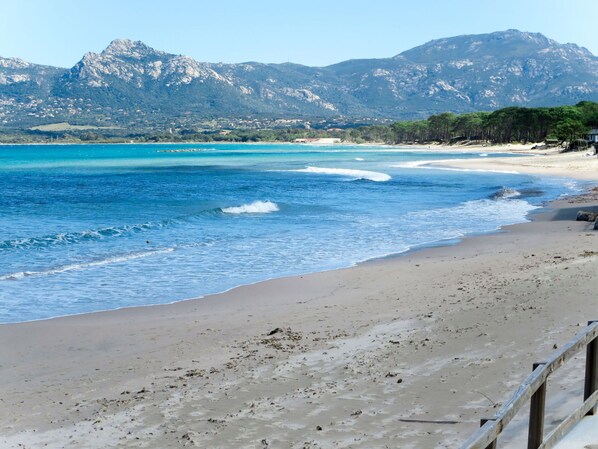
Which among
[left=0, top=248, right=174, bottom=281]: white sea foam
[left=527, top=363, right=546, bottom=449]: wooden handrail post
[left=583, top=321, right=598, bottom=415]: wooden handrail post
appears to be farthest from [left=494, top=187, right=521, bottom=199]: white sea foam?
[left=527, top=363, right=546, bottom=449]: wooden handrail post

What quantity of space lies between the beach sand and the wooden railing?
74 cm

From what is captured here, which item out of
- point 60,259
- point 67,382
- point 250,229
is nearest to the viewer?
point 67,382

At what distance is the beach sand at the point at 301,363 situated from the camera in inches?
274

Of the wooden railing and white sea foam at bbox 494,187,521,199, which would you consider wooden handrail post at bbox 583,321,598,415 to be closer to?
the wooden railing

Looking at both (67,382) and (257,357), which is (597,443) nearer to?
(257,357)

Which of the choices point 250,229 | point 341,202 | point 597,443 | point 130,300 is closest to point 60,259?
point 130,300

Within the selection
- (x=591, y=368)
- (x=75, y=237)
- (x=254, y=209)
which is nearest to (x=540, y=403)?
(x=591, y=368)

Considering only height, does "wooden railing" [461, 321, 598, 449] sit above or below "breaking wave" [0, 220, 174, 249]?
above

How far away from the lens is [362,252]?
69.5ft

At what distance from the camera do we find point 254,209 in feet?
118

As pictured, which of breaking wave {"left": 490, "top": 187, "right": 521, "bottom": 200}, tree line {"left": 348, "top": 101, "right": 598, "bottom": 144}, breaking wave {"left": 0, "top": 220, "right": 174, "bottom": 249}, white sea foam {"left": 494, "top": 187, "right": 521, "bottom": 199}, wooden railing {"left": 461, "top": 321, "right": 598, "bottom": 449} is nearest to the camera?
wooden railing {"left": 461, "top": 321, "right": 598, "bottom": 449}

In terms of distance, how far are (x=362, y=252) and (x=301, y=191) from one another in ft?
95.3

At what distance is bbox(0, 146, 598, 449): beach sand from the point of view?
695cm

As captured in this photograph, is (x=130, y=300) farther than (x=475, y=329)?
Yes
